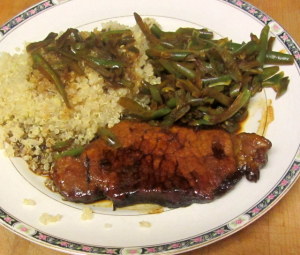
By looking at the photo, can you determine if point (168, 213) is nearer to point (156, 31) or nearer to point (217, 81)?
point (217, 81)

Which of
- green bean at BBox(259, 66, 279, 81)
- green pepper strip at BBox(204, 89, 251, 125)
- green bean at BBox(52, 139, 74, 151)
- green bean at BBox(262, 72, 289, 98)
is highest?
green bean at BBox(259, 66, 279, 81)

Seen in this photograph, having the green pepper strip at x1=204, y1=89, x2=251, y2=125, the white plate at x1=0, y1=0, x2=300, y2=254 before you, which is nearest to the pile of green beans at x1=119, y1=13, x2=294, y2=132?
the green pepper strip at x1=204, y1=89, x2=251, y2=125

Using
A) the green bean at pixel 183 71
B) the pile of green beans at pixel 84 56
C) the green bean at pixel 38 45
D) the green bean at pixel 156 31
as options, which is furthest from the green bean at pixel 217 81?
the green bean at pixel 38 45

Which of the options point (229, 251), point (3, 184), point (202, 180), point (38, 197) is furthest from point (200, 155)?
point (3, 184)

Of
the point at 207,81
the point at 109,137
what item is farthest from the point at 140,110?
the point at 207,81

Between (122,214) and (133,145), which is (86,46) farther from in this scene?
(122,214)

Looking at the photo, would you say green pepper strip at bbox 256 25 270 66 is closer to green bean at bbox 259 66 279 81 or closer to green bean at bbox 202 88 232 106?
green bean at bbox 259 66 279 81

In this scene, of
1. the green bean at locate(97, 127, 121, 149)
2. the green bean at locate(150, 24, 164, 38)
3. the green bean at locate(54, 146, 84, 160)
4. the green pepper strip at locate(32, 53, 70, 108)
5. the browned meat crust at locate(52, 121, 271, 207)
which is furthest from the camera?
the green bean at locate(150, 24, 164, 38)

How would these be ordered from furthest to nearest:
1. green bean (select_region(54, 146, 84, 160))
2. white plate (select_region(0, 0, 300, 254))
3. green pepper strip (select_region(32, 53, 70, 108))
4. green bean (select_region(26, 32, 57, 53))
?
1. green bean (select_region(26, 32, 57, 53))
2. green pepper strip (select_region(32, 53, 70, 108))
3. green bean (select_region(54, 146, 84, 160))
4. white plate (select_region(0, 0, 300, 254))
